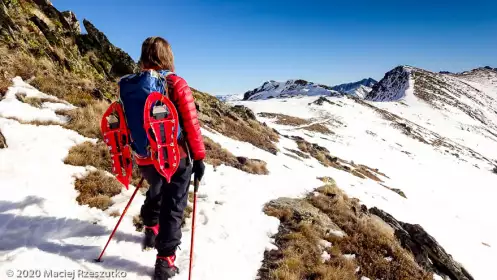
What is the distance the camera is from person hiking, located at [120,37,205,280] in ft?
14.4

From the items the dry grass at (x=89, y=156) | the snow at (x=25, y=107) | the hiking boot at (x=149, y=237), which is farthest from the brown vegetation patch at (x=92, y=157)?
the hiking boot at (x=149, y=237)

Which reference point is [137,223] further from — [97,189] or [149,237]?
[97,189]

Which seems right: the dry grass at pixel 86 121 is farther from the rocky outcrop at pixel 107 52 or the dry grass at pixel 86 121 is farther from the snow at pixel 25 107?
the rocky outcrop at pixel 107 52

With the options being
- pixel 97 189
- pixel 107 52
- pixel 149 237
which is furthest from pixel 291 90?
pixel 149 237

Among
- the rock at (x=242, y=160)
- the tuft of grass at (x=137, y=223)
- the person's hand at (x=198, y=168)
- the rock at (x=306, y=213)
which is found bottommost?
the rock at (x=306, y=213)

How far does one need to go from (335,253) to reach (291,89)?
138589 mm

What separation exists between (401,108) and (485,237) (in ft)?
297

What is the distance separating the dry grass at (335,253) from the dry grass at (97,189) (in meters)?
3.52

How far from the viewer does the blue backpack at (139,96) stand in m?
4.17

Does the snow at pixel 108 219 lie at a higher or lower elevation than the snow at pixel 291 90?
lower

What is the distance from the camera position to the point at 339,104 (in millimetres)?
83688

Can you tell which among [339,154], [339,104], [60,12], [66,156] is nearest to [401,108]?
[339,104]

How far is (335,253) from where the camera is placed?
7309mm

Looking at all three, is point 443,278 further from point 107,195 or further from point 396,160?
point 396,160
